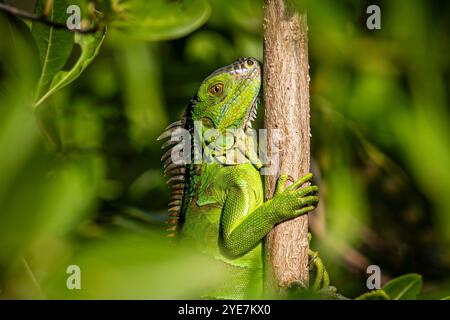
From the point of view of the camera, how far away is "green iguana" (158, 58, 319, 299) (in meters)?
2.79

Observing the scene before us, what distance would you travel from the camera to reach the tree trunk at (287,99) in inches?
81.0

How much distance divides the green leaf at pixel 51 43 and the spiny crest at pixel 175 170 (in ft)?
3.87

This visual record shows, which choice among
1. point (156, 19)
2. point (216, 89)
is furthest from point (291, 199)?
point (216, 89)

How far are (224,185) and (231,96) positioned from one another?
1.49 ft

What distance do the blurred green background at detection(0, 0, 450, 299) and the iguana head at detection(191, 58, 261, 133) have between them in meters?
0.31

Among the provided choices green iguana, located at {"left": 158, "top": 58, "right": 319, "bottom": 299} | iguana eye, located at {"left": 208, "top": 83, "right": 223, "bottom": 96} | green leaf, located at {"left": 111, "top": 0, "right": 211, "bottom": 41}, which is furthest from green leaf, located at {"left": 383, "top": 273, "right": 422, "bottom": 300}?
iguana eye, located at {"left": 208, "top": 83, "right": 223, "bottom": 96}

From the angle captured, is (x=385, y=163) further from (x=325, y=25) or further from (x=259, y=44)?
(x=325, y=25)

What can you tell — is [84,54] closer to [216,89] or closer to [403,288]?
[216,89]

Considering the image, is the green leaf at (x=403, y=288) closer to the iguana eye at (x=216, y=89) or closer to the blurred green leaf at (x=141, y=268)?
the blurred green leaf at (x=141, y=268)

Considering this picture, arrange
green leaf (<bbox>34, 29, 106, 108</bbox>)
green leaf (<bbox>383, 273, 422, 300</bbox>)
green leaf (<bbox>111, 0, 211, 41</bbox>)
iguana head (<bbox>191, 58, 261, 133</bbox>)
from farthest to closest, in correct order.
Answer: iguana head (<bbox>191, 58, 261, 133</bbox>), green leaf (<bbox>111, 0, 211, 41</bbox>), green leaf (<bbox>34, 29, 106, 108</bbox>), green leaf (<bbox>383, 273, 422, 300</bbox>)

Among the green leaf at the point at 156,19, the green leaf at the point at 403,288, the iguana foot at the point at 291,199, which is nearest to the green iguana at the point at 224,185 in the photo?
the iguana foot at the point at 291,199

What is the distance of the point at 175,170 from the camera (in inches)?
130

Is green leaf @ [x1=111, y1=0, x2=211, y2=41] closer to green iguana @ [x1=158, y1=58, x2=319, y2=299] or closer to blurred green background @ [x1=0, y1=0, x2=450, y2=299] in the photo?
blurred green background @ [x1=0, y1=0, x2=450, y2=299]
